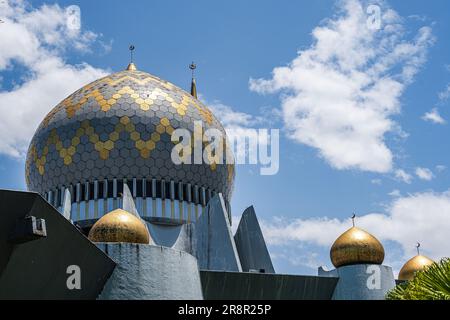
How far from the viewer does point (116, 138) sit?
28.1 meters

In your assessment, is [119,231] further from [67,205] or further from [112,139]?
[112,139]

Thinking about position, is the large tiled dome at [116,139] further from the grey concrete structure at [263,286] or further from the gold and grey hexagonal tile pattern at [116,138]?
the grey concrete structure at [263,286]

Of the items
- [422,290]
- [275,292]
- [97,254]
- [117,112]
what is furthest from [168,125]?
[422,290]

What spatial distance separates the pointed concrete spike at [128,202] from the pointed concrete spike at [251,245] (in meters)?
4.15

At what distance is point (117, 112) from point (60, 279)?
13.7m

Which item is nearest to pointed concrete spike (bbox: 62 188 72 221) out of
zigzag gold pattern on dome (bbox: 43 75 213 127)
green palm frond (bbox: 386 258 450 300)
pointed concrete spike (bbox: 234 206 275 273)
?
zigzag gold pattern on dome (bbox: 43 75 213 127)

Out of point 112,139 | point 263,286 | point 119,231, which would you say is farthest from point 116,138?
point 119,231

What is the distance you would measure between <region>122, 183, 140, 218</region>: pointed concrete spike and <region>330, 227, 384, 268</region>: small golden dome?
7126 mm

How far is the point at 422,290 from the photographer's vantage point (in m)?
12.1

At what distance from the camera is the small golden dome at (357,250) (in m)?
23.9

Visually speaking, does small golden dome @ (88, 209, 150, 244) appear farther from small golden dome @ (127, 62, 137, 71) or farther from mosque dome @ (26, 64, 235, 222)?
small golden dome @ (127, 62, 137, 71)

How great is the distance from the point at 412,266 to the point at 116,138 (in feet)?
40.2

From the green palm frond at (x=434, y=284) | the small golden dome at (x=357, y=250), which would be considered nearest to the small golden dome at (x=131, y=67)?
the small golden dome at (x=357, y=250)
